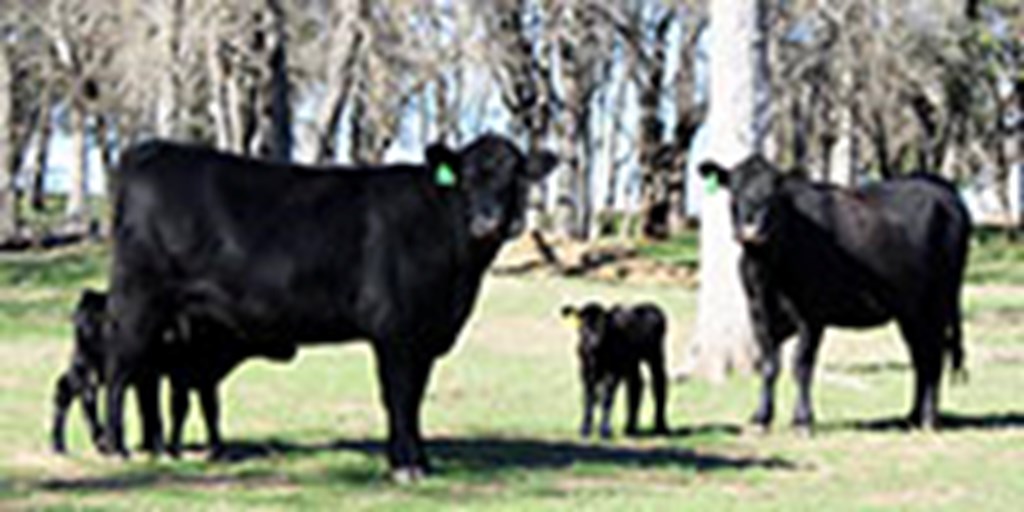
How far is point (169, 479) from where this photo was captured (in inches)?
487

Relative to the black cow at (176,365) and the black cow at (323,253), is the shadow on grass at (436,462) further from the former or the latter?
the black cow at (323,253)

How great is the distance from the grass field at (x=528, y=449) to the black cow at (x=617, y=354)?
34cm

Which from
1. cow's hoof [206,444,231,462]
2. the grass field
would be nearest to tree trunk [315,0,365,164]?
the grass field

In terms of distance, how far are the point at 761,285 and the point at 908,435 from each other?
1.73 metres

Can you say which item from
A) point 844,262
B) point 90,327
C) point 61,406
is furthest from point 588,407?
point 61,406

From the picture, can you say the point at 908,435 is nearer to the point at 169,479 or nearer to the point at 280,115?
the point at 169,479

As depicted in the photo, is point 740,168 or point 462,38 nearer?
point 740,168

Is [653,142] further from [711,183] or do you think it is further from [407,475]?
[407,475]

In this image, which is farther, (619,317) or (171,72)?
(171,72)

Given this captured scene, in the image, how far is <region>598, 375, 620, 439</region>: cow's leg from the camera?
1537 centimetres

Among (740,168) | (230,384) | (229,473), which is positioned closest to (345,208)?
(229,473)

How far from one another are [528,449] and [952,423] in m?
4.59

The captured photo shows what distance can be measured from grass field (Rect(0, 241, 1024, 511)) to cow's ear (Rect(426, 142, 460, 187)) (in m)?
1.97

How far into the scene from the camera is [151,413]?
13.6 m
